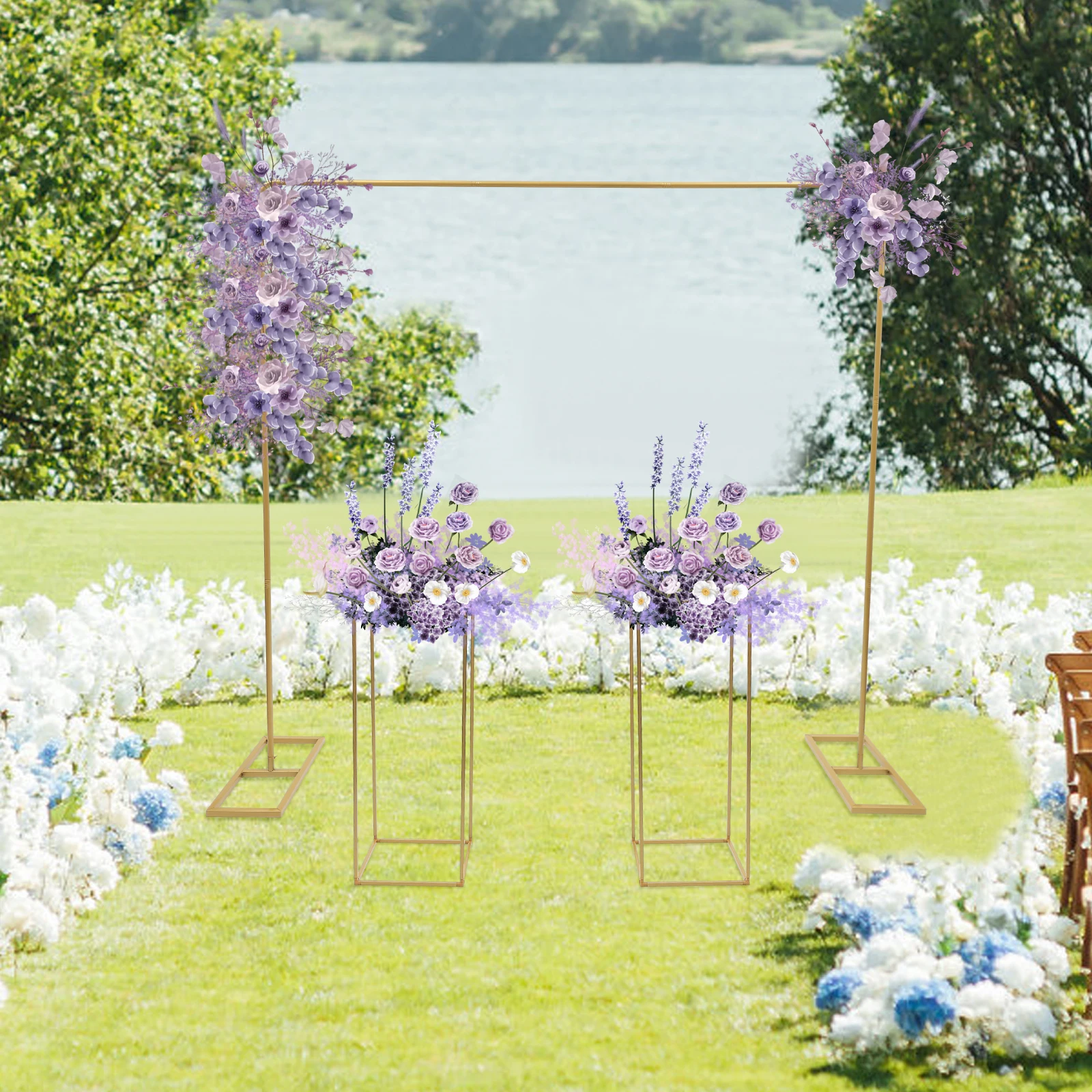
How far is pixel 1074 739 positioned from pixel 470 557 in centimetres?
147

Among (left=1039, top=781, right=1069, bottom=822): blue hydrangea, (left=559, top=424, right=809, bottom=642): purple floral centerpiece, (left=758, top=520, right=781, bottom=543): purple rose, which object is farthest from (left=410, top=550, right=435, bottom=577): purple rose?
(left=1039, top=781, right=1069, bottom=822): blue hydrangea

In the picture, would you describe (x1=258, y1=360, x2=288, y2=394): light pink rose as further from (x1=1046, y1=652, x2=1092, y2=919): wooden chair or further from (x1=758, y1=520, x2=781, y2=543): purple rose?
(x1=1046, y1=652, x2=1092, y2=919): wooden chair

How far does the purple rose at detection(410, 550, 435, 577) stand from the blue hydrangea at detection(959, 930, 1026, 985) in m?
1.43

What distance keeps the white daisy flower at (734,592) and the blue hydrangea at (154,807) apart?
5.32ft

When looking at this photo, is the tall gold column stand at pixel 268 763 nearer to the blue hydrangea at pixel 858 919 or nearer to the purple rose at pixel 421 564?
the purple rose at pixel 421 564

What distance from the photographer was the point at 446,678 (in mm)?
5684

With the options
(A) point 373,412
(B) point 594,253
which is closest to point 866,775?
(A) point 373,412

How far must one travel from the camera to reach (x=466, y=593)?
3.53 m

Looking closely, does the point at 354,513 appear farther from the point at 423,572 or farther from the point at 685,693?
the point at 685,693

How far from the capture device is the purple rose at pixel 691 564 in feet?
11.8

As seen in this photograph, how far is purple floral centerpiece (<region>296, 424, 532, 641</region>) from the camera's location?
3.54 meters

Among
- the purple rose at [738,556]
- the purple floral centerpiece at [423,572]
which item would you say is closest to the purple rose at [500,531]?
the purple floral centerpiece at [423,572]

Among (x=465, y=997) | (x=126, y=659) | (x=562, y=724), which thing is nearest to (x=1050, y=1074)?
(x=465, y=997)

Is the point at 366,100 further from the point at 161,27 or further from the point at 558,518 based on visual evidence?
the point at 558,518
